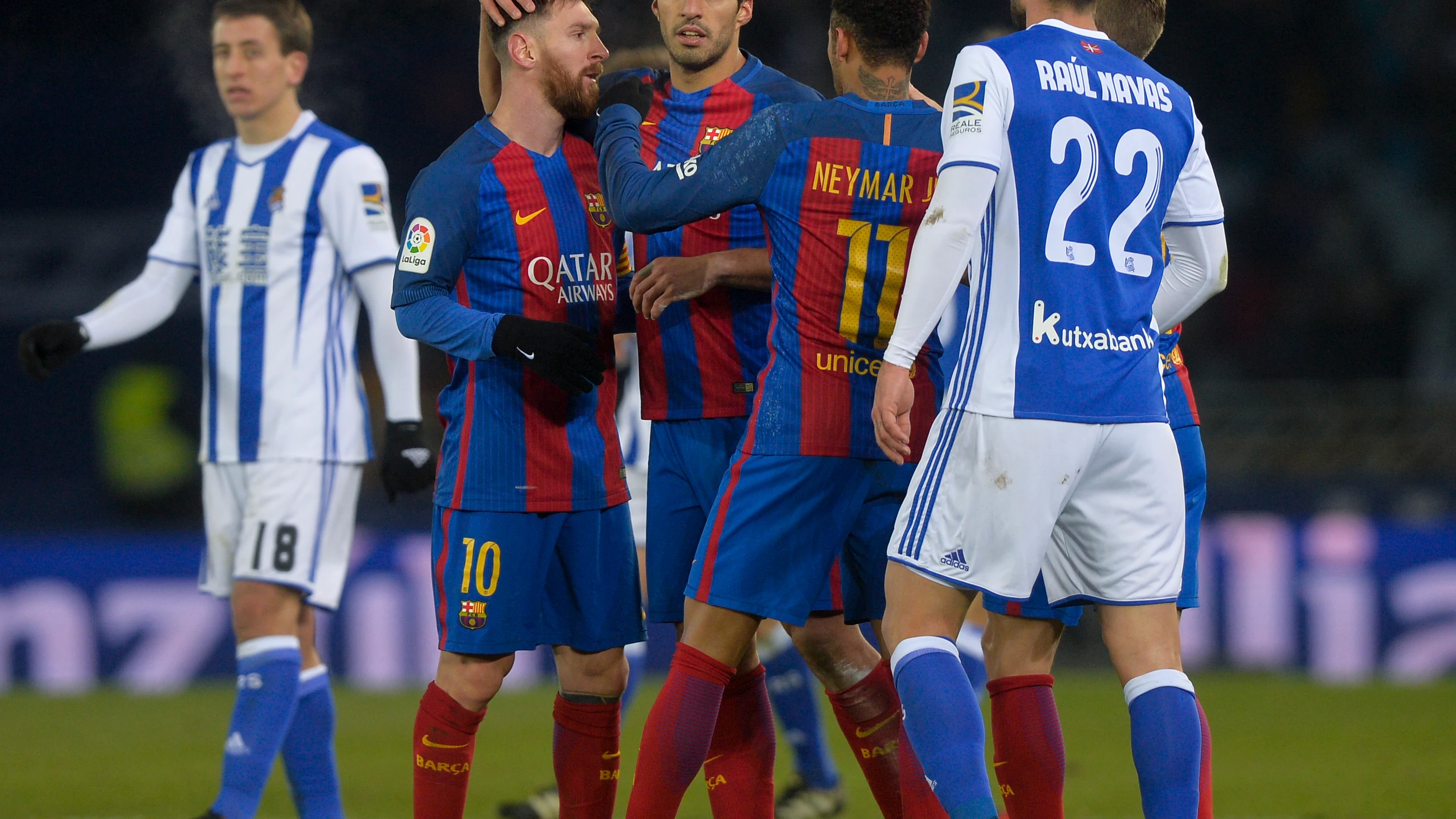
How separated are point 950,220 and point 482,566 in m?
1.40

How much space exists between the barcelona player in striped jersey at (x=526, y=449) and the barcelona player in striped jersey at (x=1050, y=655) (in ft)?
3.02

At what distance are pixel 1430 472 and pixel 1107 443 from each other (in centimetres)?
768

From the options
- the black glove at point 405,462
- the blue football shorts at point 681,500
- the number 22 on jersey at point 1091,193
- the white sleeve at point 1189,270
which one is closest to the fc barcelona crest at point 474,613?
the blue football shorts at point 681,500

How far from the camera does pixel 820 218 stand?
3594 mm

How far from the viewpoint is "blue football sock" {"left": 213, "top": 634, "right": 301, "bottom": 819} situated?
443cm

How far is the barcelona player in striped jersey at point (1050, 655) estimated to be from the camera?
12.1ft

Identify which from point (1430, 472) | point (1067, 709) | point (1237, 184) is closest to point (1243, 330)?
point (1237, 184)

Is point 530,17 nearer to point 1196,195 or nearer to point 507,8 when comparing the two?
point 507,8

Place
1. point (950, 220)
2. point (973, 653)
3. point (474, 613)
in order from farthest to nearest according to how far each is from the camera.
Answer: point (973, 653)
point (474, 613)
point (950, 220)

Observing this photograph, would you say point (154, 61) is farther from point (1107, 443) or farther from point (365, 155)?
point (1107, 443)

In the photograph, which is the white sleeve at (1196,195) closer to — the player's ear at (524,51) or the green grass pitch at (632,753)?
the player's ear at (524,51)

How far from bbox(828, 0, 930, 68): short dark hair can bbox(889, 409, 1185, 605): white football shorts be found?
2.81 feet

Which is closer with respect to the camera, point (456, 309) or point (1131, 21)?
point (456, 309)

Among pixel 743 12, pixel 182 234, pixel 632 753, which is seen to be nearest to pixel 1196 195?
pixel 743 12
